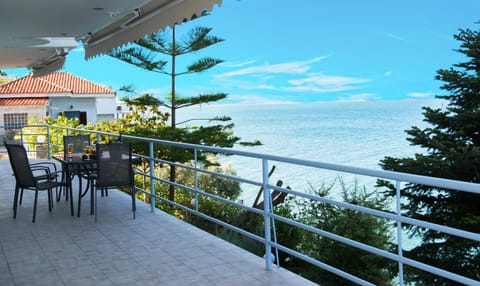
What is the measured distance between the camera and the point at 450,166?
10.2m

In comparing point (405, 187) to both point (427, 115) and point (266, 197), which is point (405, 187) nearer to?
point (427, 115)

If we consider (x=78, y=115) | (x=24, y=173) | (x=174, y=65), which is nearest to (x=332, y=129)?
(x=78, y=115)

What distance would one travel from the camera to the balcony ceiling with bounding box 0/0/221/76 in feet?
11.5

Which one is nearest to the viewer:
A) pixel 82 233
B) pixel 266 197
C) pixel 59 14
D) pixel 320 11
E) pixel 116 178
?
pixel 266 197

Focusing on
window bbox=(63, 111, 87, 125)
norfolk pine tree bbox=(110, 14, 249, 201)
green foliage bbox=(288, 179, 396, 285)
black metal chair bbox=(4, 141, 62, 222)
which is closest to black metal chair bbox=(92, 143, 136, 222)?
black metal chair bbox=(4, 141, 62, 222)

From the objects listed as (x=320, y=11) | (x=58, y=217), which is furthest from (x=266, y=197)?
(x=320, y=11)

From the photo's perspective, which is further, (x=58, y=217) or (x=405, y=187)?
(x=405, y=187)

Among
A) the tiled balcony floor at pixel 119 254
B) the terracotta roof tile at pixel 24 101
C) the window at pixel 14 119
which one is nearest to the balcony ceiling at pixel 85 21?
the tiled balcony floor at pixel 119 254

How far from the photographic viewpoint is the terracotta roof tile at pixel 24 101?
23.6m

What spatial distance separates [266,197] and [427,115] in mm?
9834

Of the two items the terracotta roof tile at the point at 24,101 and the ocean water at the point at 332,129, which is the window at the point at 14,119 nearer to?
the terracotta roof tile at the point at 24,101

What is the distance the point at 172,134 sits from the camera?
16344 millimetres

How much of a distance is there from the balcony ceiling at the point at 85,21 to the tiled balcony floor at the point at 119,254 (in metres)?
1.78

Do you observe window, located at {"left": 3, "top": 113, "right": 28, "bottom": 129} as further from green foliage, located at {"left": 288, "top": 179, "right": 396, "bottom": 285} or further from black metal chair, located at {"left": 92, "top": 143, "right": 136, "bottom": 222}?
black metal chair, located at {"left": 92, "top": 143, "right": 136, "bottom": 222}
